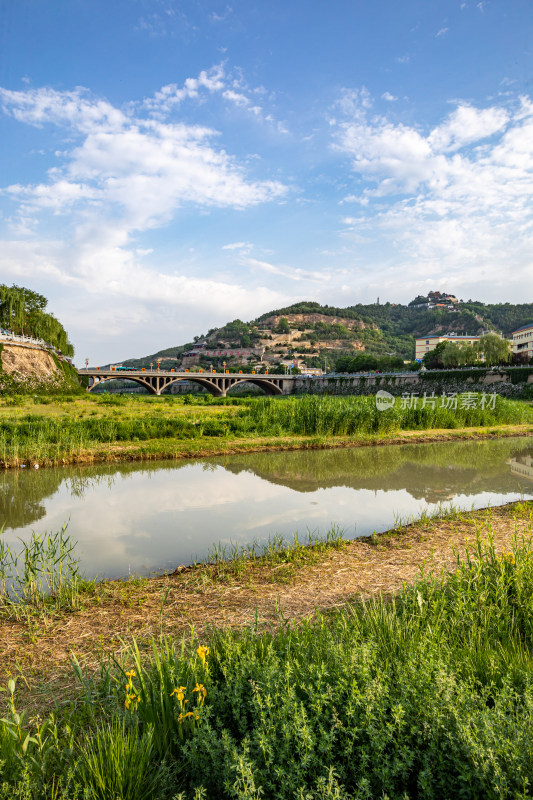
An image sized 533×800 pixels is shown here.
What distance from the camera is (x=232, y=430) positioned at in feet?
62.4

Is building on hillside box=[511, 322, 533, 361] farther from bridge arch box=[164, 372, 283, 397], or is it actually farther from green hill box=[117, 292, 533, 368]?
bridge arch box=[164, 372, 283, 397]

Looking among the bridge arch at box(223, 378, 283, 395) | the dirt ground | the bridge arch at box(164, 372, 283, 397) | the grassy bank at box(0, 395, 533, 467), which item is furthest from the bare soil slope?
the dirt ground

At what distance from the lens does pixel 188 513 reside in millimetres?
8422

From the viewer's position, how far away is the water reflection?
707 cm

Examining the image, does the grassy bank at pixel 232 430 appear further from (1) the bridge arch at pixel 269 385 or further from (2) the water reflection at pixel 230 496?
(1) the bridge arch at pixel 269 385

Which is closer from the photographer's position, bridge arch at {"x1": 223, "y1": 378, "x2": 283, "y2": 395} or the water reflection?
the water reflection

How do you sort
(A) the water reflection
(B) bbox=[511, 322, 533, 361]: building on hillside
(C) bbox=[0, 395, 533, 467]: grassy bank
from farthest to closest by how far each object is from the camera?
(B) bbox=[511, 322, 533, 361]: building on hillside
(C) bbox=[0, 395, 533, 467]: grassy bank
(A) the water reflection

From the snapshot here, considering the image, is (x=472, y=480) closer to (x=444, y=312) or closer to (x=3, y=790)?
(x=3, y=790)

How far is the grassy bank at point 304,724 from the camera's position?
1.91 metres

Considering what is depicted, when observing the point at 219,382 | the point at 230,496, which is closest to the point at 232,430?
the point at 230,496

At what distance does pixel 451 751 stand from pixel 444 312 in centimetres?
16272

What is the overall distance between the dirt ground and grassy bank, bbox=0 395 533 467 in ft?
31.4

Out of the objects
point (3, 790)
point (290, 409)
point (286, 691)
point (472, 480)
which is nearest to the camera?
point (3, 790)

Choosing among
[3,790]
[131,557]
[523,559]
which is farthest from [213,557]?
[3,790]
